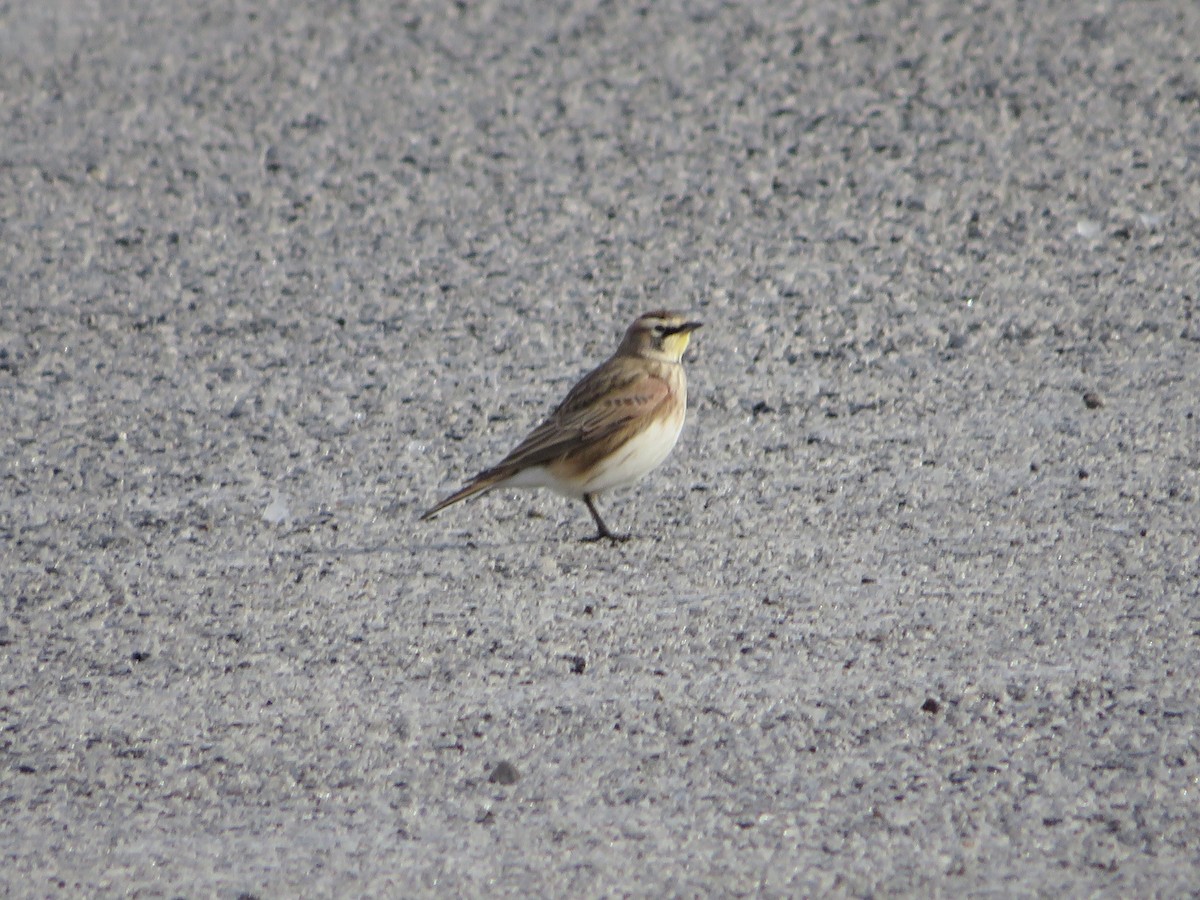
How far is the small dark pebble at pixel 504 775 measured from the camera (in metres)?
5.02

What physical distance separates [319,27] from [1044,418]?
23.1 feet

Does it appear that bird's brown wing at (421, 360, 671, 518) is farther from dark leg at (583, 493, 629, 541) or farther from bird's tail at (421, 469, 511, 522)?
dark leg at (583, 493, 629, 541)

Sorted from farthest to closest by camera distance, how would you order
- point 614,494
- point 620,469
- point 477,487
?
point 614,494 → point 620,469 → point 477,487

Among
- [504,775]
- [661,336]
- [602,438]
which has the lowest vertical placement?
[504,775]

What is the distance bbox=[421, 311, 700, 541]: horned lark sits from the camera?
686 centimetres

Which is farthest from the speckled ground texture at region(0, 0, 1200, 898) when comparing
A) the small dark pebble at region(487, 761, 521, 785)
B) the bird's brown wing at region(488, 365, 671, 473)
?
the bird's brown wing at region(488, 365, 671, 473)

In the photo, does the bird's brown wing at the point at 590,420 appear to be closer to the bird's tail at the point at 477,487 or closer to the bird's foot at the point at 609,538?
the bird's tail at the point at 477,487

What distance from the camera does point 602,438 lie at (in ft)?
22.6

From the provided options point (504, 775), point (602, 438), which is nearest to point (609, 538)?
point (602, 438)

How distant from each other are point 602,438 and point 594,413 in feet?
0.64

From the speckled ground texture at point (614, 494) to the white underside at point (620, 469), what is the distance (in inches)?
9.2

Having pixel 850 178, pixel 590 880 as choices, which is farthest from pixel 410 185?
pixel 590 880

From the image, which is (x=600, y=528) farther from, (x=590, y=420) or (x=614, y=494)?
(x=614, y=494)

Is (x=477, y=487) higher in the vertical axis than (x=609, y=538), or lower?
higher
